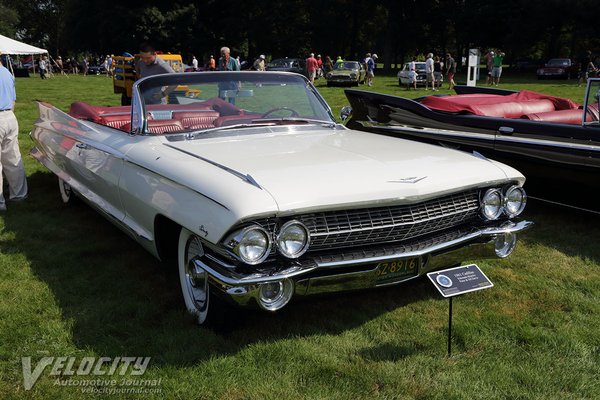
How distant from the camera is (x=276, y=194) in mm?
2688

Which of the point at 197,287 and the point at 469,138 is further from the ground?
the point at 469,138

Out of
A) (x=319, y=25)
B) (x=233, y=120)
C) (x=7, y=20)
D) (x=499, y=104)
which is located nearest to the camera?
(x=233, y=120)

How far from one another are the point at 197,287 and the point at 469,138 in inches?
138

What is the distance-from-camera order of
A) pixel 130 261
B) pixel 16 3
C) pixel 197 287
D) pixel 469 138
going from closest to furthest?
pixel 197 287 < pixel 130 261 < pixel 469 138 < pixel 16 3

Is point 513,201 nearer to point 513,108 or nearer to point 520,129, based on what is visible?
point 520,129

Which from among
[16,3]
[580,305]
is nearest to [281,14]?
[16,3]

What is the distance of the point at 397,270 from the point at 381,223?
0.28 meters

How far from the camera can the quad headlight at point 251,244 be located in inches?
103

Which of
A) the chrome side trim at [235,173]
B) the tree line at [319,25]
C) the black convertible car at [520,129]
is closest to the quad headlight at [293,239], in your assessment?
the chrome side trim at [235,173]

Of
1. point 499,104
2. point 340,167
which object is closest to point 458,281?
point 340,167

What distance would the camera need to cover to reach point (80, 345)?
3.01 meters

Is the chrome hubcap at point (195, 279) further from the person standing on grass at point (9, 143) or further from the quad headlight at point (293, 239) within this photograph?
the person standing on grass at point (9, 143)

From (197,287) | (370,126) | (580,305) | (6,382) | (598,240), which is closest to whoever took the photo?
(6,382)

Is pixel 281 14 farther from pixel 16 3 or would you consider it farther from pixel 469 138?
pixel 469 138
